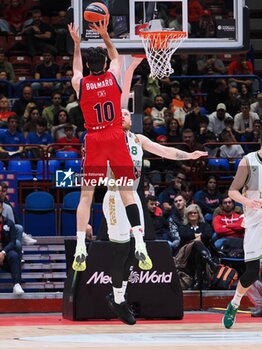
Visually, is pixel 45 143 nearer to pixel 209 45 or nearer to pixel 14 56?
pixel 14 56

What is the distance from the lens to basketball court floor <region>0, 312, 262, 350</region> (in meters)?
9.12

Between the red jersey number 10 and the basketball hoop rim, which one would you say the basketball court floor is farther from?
the basketball hoop rim

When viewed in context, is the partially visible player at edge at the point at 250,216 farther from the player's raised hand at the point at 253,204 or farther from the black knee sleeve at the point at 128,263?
the black knee sleeve at the point at 128,263

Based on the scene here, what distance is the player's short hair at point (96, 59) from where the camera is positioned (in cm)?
1026

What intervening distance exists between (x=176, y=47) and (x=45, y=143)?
19.5ft

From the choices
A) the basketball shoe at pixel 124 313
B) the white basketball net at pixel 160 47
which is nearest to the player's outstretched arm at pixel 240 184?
the basketball shoe at pixel 124 313

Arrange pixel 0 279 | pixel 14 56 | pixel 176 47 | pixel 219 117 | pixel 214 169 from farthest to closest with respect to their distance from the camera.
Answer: pixel 14 56
pixel 219 117
pixel 214 169
pixel 0 279
pixel 176 47

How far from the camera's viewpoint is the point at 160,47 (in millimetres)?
11922

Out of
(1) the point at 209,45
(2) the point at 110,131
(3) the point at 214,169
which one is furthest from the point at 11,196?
(2) the point at 110,131

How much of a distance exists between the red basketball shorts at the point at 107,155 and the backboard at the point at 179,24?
196 cm

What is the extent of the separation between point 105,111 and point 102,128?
0.53 ft

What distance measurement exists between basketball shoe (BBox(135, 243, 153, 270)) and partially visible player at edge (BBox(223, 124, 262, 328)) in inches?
41.1

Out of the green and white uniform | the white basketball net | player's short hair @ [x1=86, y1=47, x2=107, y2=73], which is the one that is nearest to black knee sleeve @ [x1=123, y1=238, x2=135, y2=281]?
the green and white uniform

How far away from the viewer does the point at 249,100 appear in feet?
64.2
